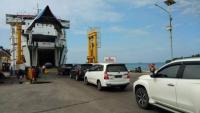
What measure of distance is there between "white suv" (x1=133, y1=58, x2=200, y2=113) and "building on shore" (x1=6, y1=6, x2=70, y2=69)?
36.8 m

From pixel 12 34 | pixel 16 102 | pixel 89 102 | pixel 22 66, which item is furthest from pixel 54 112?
pixel 12 34

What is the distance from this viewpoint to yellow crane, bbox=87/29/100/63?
41.9 meters

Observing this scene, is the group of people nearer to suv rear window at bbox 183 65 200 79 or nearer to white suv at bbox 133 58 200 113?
white suv at bbox 133 58 200 113

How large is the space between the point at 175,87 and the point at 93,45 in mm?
35569

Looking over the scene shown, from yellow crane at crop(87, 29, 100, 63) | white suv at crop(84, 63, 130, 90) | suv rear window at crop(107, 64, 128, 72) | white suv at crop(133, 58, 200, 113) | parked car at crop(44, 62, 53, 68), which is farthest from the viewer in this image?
parked car at crop(44, 62, 53, 68)

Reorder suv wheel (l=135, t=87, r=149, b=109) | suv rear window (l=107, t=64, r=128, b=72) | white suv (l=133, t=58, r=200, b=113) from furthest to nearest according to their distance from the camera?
suv rear window (l=107, t=64, r=128, b=72) → suv wheel (l=135, t=87, r=149, b=109) → white suv (l=133, t=58, r=200, b=113)

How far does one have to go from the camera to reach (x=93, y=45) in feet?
143

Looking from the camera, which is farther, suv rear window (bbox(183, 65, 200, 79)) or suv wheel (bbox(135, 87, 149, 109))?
suv wheel (bbox(135, 87, 149, 109))

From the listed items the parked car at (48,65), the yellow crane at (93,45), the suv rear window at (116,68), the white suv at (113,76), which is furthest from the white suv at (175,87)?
the parked car at (48,65)

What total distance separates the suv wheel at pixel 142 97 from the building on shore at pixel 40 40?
36.0m

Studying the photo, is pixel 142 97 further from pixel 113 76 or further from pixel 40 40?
pixel 40 40

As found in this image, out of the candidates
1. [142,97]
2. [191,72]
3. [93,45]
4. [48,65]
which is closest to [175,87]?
[191,72]

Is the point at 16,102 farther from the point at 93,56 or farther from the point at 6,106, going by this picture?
the point at 93,56

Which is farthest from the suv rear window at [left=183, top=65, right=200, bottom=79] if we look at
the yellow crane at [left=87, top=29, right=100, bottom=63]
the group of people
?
the yellow crane at [left=87, top=29, right=100, bottom=63]
